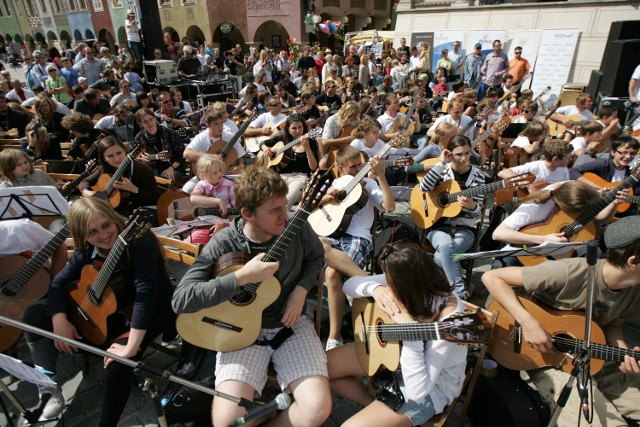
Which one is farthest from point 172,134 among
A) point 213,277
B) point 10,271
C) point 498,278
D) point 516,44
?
point 516,44

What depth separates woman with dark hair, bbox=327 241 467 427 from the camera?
1.87m

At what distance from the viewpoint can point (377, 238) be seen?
12.9 feet

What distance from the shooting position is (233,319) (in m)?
2.20

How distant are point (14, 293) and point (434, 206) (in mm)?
3637

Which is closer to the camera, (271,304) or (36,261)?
(271,304)

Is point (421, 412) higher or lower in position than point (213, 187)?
lower

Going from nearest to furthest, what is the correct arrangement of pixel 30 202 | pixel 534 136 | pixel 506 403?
pixel 506 403 < pixel 30 202 < pixel 534 136

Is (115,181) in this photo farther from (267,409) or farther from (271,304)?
(267,409)

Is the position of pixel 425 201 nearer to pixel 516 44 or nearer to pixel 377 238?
pixel 377 238

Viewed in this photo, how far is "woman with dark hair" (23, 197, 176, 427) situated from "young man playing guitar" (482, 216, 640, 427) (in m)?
2.25

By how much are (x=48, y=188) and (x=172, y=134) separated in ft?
8.78

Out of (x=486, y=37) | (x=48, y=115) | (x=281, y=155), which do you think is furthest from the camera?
(x=486, y=37)

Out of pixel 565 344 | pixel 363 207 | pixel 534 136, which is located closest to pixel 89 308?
pixel 363 207

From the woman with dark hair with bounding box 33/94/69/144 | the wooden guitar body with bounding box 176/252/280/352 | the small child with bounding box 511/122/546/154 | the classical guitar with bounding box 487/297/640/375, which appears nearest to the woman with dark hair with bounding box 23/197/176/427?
the wooden guitar body with bounding box 176/252/280/352
